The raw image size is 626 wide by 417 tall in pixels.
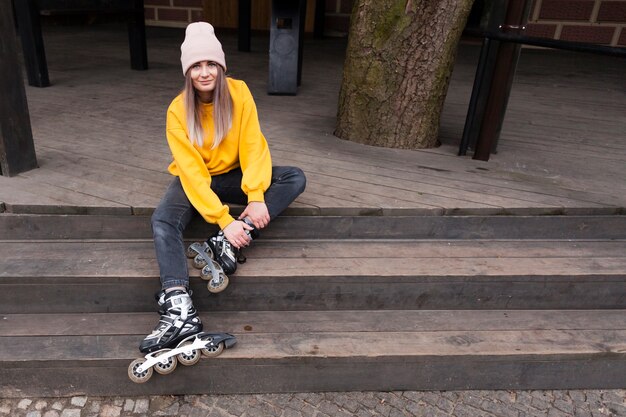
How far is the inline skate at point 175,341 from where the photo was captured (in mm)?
2043

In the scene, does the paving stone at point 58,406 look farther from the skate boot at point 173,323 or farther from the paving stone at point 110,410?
the skate boot at point 173,323

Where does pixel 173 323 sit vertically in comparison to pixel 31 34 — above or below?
below

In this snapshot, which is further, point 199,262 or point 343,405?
point 199,262

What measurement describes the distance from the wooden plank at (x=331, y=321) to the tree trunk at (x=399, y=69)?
1.58m

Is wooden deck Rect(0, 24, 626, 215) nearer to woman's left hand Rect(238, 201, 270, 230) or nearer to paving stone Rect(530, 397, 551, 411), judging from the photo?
woman's left hand Rect(238, 201, 270, 230)

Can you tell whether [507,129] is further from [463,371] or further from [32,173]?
[32,173]

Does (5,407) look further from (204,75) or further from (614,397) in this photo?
(614,397)

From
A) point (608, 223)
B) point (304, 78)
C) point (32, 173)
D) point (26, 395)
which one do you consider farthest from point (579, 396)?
point (304, 78)

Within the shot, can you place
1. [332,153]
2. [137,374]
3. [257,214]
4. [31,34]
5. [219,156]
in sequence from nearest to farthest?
[137,374] < [257,214] < [219,156] < [332,153] < [31,34]

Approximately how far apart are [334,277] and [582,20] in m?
8.29

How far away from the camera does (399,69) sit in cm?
337

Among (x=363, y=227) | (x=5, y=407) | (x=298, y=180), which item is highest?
(x=298, y=180)

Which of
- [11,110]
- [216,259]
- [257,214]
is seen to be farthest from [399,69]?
[11,110]


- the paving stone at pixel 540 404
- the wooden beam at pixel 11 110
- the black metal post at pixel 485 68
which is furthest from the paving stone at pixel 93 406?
the black metal post at pixel 485 68
